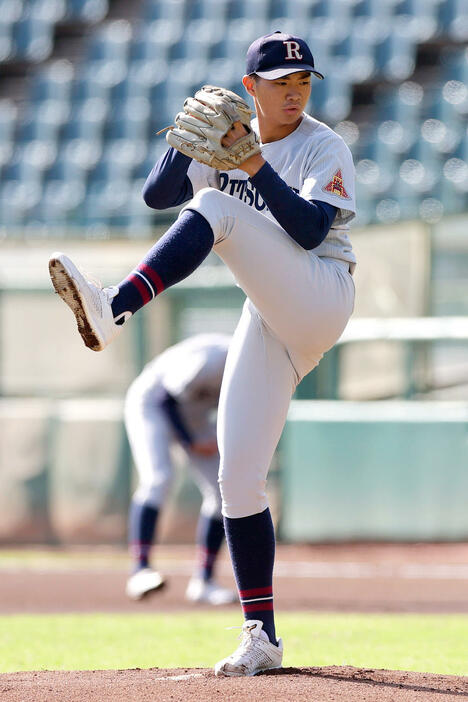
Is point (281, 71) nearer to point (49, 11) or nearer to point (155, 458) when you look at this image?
point (155, 458)

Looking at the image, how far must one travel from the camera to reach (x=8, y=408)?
326 inches

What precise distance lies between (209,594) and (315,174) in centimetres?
324

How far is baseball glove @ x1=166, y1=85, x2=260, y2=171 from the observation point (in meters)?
2.78

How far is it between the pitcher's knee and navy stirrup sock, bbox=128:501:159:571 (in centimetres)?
255

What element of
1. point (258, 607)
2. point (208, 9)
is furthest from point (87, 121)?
point (258, 607)

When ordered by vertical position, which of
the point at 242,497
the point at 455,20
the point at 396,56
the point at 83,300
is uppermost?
the point at 455,20

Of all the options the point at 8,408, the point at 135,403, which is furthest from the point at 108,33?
the point at 135,403

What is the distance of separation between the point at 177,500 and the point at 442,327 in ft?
7.35

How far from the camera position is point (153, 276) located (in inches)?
108

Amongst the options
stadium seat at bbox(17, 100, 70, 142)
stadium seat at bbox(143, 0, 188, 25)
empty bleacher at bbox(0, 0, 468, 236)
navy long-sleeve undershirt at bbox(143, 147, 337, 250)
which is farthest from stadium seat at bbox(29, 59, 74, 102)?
navy long-sleeve undershirt at bbox(143, 147, 337, 250)

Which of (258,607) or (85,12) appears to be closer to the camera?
(258,607)

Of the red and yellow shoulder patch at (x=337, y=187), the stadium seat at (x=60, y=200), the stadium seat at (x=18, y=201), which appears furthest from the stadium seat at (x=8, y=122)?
the red and yellow shoulder patch at (x=337, y=187)

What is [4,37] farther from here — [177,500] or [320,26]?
[177,500]

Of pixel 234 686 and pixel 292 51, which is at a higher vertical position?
pixel 292 51
